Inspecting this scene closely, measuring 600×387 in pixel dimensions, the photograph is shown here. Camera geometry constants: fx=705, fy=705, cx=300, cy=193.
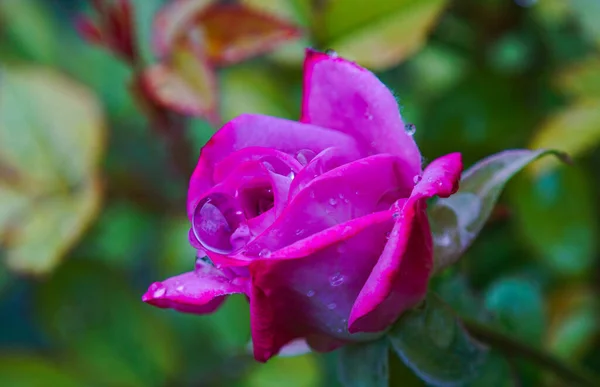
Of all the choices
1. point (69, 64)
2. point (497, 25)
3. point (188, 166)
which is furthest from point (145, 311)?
point (497, 25)

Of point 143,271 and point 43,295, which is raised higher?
point 43,295

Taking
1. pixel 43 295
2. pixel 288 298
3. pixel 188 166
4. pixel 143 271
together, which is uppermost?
pixel 288 298

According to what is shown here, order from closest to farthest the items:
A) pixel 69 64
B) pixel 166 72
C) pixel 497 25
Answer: pixel 166 72, pixel 497 25, pixel 69 64

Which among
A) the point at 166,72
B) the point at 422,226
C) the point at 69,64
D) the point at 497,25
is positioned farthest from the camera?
the point at 69,64

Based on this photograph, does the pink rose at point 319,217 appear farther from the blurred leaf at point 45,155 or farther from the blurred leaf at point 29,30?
the blurred leaf at point 29,30

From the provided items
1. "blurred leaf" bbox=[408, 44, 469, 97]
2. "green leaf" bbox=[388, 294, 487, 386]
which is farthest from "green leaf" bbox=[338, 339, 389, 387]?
"blurred leaf" bbox=[408, 44, 469, 97]

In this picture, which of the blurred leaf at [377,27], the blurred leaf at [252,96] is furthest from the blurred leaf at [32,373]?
the blurred leaf at [377,27]

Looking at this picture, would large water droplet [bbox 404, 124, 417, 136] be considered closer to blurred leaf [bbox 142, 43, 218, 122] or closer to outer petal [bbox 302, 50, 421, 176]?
outer petal [bbox 302, 50, 421, 176]

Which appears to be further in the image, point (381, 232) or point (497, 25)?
point (497, 25)

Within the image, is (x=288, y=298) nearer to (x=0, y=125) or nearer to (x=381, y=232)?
(x=381, y=232)
